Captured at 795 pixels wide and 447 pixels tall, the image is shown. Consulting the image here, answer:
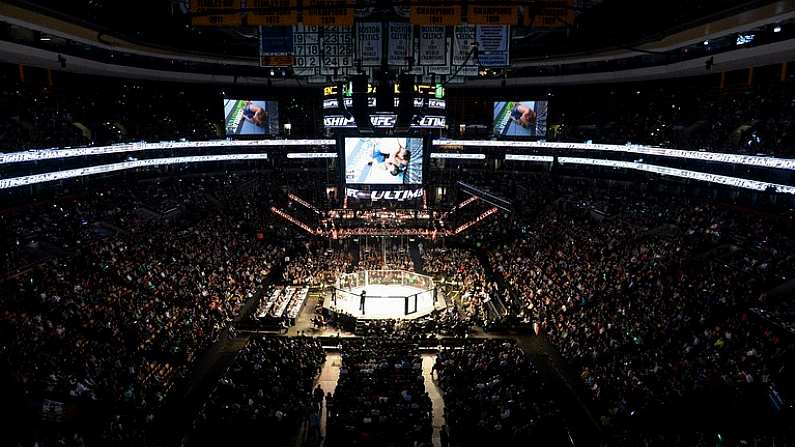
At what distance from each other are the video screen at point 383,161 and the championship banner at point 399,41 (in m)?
12.9

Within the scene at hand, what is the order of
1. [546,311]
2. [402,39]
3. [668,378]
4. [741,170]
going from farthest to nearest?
[741,170] → [546,311] → [402,39] → [668,378]

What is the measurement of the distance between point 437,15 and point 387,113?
16815mm

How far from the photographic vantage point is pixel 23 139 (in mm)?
26547

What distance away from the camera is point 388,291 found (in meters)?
26.5

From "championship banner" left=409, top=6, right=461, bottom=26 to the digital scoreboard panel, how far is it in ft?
52.4

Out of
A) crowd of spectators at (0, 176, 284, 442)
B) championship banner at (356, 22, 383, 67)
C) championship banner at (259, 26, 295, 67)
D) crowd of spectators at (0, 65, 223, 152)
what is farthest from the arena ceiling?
crowd of spectators at (0, 176, 284, 442)

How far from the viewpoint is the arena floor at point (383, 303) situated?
2397 cm

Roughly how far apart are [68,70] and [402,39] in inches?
961

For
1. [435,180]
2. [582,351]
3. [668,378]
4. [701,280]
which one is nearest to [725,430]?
[668,378]

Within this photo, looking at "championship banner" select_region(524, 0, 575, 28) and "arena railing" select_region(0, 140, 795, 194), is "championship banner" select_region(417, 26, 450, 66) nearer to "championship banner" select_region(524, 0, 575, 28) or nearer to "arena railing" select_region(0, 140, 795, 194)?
"championship banner" select_region(524, 0, 575, 28)

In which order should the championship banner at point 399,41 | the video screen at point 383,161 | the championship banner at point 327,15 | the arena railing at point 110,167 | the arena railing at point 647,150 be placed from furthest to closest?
the video screen at point 383,161, the arena railing at point 110,167, the arena railing at point 647,150, the championship banner at point 399,41, the championship banner at point 327,15

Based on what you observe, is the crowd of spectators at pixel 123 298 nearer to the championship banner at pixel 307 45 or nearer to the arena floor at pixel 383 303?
the arena floor at pixel 383 303

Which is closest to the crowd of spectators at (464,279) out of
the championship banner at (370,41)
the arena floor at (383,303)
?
the arena floor at (383,303)

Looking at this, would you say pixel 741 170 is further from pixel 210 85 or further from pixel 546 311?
pixel 210 85
